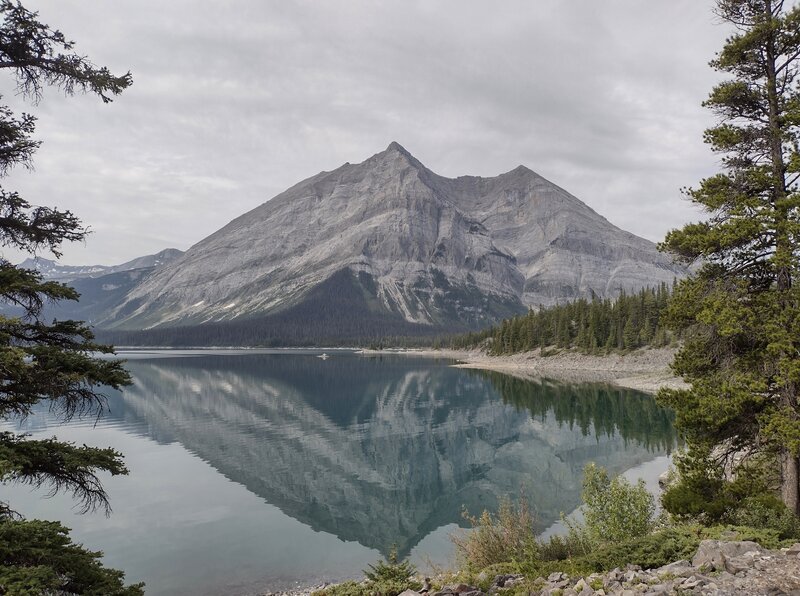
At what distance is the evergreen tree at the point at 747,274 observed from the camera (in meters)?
15.8

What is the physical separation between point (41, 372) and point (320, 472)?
3947 centimetres

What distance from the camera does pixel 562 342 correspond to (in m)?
157

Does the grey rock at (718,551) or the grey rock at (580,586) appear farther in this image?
the grey rock at (580,586)

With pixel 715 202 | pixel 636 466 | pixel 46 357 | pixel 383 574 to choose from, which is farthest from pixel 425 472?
pixel 46 357

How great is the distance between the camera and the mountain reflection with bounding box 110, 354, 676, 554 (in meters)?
37.9

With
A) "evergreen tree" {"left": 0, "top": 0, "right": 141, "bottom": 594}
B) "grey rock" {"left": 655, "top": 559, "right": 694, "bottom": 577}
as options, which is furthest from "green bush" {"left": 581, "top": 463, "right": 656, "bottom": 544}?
"evergreen tree" {"left": 0, "top": 0, "right": 141, "bottom": 594}

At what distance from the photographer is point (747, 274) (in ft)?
58.1

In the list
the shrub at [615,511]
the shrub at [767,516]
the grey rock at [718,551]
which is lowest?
the shrub at [615,511]

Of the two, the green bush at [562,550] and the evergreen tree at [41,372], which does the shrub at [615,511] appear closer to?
the green bush at [562,550]

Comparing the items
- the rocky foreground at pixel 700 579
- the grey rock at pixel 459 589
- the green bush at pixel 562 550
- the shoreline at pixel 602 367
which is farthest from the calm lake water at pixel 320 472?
the rocky foreground at pixel 700 579

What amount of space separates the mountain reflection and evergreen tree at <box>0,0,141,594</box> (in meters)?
22.5

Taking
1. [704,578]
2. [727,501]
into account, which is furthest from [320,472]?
[704,578]

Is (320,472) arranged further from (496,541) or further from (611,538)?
(611,538)

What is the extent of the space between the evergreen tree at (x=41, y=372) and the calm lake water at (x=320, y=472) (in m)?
16.0
